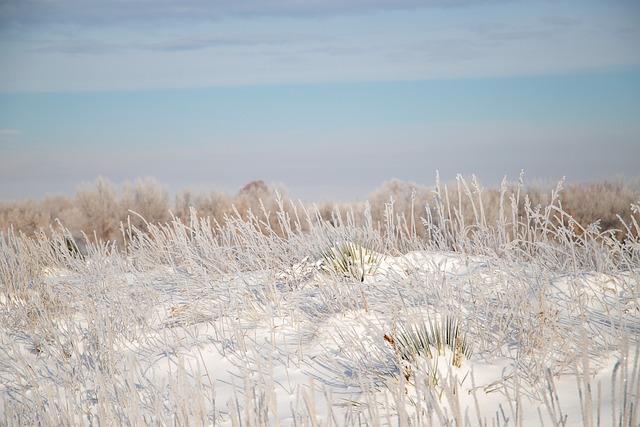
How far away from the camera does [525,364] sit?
4.08 m

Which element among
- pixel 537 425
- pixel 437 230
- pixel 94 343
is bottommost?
pixel 537 425

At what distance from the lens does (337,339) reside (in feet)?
16.4

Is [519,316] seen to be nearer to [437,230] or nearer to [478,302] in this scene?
[478,302]

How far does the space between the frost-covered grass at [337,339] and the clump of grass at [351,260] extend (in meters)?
0.02

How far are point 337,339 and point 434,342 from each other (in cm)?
95

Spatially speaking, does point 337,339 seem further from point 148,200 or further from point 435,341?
point 148,200

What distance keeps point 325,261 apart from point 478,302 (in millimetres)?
2309

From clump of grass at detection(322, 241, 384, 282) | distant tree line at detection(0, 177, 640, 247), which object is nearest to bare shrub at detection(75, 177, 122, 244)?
distant tree line at detection(0, 177, 640, 247)

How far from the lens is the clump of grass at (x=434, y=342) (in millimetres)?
4191

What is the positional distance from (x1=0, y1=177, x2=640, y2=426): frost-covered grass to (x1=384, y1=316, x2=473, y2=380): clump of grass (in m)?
0.01

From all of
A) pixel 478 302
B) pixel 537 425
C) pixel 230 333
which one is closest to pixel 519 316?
pixel 478 302

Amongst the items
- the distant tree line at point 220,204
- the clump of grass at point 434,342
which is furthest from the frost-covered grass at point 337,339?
the distant tree line at point 220,204

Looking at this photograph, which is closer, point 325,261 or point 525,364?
point 525,364

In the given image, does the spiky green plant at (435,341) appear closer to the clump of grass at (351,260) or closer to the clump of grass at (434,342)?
the clump of grass at (434,342)
